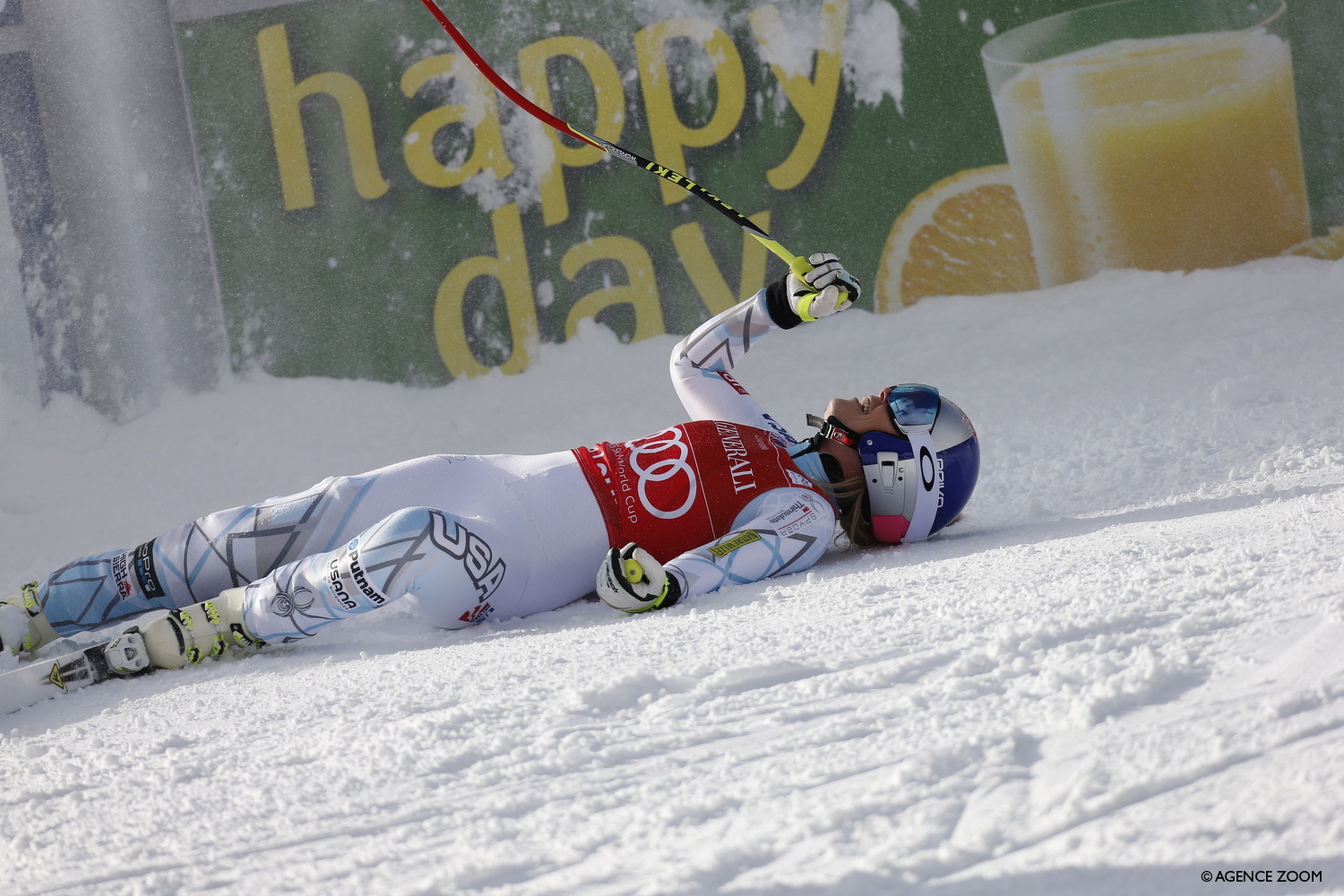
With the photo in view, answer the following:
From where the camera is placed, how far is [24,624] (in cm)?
194

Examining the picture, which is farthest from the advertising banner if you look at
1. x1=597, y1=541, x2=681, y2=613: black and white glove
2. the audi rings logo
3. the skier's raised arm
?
x1=597, y1=541, x2=681, y2=613: black and white glove

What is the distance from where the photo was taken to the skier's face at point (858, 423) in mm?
2180

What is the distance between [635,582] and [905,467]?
623 mm

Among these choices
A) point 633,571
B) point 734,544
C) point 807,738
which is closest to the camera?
point 807,738

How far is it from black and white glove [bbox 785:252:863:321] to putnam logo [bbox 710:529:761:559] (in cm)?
45

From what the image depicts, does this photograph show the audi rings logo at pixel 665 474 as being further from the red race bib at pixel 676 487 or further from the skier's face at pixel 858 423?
the skier's face at pixel 858 423

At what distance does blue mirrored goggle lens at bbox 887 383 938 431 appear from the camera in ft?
7.11

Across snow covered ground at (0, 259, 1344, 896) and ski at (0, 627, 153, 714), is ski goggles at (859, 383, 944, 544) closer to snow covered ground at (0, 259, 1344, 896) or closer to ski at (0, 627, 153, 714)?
snow covered ground at (0, 259, 1344, 896)

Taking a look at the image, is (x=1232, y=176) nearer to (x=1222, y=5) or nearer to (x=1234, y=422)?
(x=1222, y=5)

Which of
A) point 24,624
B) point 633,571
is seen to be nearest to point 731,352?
point 633,571

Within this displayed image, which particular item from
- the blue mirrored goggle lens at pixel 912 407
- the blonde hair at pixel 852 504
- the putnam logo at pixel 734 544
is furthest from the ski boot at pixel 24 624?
the blue mirrored goggle lens at pixel 912 407

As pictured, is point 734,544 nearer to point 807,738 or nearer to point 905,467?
point 905,467

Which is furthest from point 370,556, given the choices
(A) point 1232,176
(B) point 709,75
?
(A) point 1232,176

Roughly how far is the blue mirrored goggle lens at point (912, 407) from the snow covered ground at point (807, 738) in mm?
251
